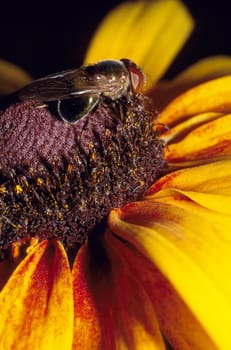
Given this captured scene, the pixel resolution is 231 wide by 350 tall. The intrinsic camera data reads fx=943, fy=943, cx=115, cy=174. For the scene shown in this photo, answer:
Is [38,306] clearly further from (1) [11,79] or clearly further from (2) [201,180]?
(1) [11,79]

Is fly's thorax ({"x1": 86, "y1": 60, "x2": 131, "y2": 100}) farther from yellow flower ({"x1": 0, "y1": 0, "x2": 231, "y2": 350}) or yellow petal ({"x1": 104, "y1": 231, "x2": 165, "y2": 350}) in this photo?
yellow petal ({"x1": 104, "y1": 231, "x2": 165, "y2": 350})

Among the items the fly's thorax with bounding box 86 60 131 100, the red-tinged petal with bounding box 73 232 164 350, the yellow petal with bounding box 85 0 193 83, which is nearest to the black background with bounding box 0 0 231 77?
the yellow petal with bounding box 85 0 193 83

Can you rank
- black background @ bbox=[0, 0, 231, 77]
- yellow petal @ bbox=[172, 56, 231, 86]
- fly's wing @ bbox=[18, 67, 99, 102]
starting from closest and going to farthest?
fly's wing @ bbox=[18, 67, 99, 102], yellow petal @ bbox=[172, 56, 231, 86], black background @ bbox=[0, 0, 231, 77]

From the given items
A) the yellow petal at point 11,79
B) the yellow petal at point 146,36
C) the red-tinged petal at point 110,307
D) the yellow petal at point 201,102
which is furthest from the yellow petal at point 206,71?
the red-tinged petal at point 110,307

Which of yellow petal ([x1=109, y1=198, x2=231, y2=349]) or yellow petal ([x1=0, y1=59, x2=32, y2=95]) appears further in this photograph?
yellow petal ([x1=0, y1=59, x2=32, y2=95])

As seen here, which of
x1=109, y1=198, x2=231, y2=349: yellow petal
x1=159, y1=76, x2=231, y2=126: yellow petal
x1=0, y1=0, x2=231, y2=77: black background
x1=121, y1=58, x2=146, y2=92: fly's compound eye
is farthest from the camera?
x1=0, y1=0, x2=231, y2=77: black background

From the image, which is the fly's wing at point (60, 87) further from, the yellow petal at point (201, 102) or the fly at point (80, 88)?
the yellow petal at point (201, 102)
